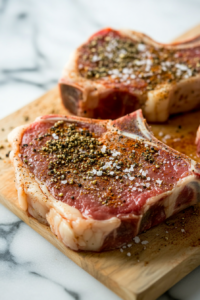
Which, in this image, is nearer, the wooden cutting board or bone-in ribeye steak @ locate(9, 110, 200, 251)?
the wooden cutting board

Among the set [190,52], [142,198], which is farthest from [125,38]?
[142,198]

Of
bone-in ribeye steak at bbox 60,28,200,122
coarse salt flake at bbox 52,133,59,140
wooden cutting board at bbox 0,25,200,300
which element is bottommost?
wooden cutting board at bbox 0,25,200,300

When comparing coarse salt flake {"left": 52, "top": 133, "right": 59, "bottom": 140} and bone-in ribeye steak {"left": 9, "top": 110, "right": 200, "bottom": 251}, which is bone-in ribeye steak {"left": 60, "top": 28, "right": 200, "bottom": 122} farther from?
coarse salt flake {"left": 52, "top": 133, "right": 59, "bottom": 140}

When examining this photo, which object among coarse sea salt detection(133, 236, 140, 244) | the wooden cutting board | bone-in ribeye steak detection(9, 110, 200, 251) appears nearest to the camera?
the wooden cutting board

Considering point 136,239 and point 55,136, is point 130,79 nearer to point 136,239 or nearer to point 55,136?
point 55,136

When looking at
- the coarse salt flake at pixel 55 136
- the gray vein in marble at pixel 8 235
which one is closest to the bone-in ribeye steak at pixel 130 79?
the coarse salt flake at pixel 55 136

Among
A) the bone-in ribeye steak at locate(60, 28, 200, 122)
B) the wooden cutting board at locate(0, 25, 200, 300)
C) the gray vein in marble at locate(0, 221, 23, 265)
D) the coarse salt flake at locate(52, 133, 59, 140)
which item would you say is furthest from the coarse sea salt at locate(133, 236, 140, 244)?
the bone-in ribeye steak at locate(60, 28, 200, 122)

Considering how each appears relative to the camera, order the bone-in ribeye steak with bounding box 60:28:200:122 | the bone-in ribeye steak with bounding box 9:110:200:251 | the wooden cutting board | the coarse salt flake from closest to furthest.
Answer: the wooden cutting board
the bone-in ribeye steak with bounding box 9:110:200:251
the coarse salt flake
the bone-in ribeye steak with bounding box 60:28:200:122

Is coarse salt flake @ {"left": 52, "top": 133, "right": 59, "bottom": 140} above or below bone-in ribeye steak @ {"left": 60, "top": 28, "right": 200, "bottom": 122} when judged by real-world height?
above
